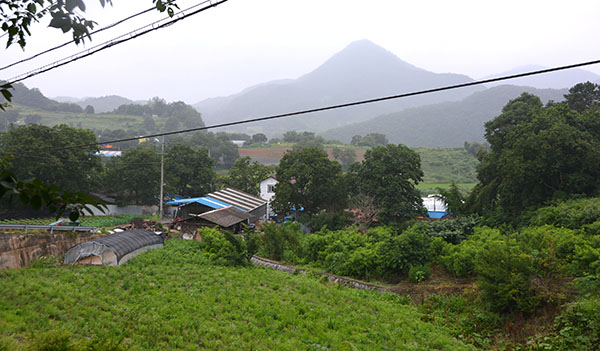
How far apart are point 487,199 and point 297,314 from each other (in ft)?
71.1

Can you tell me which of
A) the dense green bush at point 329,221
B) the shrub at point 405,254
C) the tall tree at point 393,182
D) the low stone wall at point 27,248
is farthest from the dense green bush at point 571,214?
the low stone wall at point 27,248

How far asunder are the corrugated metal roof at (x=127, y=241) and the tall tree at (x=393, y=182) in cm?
1764

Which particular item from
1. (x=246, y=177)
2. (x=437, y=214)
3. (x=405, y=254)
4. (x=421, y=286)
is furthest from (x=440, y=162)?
(x=421, y=286)

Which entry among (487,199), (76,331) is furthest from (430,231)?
(76,331)

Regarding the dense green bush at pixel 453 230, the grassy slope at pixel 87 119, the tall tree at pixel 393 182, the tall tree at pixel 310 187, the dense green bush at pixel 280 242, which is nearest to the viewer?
the dense green bush at pixel 453 230

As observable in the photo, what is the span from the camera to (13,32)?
11.6ft

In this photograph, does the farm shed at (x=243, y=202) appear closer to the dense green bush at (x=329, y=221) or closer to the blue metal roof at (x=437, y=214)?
the dense green bush at (x=329, y=221)

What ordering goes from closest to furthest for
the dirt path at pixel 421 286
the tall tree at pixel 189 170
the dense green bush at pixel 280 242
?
the dirt path at pixel 421 286 → the dense green bush at pixel 280 242 → the tall tree at pixel 189 170

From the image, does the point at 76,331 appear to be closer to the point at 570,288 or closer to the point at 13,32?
the point at 13,32

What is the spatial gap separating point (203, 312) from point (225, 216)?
814 inches

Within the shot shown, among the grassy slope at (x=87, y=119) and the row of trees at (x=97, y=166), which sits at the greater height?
the grassy slope at (x=87, y=119)

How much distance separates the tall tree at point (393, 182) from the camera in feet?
100

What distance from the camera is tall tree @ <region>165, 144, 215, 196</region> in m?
45.7

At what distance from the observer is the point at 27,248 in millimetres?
14727
